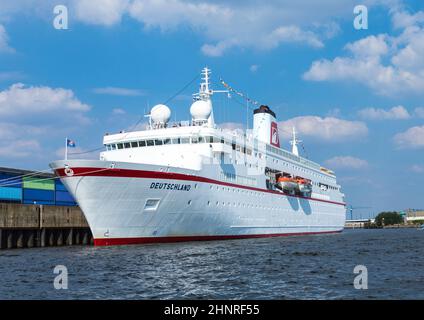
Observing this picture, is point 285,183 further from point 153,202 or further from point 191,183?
point 153,202

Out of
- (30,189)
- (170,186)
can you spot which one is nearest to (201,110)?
(170,186)

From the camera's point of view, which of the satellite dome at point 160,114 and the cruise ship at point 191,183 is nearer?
the cruise ship at point 191,183

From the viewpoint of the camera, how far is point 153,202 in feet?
102

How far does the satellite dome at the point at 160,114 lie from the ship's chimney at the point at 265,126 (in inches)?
575

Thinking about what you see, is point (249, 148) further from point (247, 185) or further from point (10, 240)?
point (10, 240)

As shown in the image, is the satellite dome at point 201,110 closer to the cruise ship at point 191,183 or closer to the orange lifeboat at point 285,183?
the cruise ship at point 191,183

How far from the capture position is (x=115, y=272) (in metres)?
19.7

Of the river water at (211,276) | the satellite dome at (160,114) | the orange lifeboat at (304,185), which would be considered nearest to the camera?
the river water at (211,276)

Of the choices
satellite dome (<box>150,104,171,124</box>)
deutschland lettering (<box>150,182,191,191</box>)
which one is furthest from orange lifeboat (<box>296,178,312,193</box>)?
deutschland lettering (<box>150,182,191,191</box>)

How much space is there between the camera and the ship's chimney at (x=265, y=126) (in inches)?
2056

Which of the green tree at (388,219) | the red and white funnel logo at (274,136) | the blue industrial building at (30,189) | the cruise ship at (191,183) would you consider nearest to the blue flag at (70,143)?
the cruise ship at (191,183)

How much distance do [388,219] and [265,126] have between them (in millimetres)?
144926
